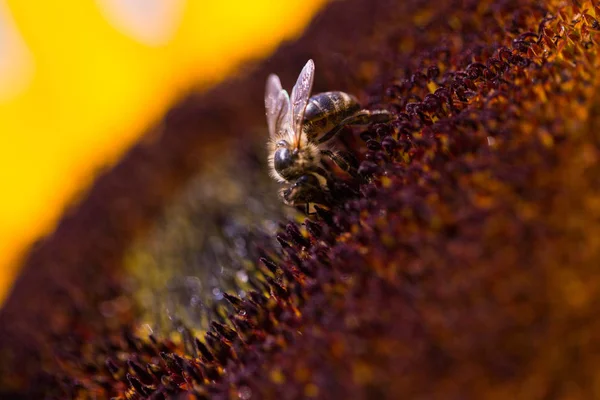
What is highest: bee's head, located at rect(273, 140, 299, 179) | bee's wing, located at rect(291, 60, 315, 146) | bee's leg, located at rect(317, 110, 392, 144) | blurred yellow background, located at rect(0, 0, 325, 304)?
blurred yellow background, located at rect(0, 0, 325, 304)

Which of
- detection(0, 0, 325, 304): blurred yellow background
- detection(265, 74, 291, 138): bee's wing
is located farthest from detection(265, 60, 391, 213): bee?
detection(0, 0, 325, 304): blurred yellow background

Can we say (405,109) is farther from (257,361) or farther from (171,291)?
(171,291)

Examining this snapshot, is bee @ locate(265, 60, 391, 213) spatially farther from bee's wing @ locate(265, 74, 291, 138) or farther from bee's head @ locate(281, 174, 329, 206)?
bee's wing @ locate(265, 74, 291, 138)

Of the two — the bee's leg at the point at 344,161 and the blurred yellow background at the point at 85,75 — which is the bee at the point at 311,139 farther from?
the blurred yellow background at the point at 85,75

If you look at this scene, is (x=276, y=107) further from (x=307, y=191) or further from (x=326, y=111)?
(x=307, y=191)

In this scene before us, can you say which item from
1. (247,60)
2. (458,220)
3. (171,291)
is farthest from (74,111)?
(458,220)

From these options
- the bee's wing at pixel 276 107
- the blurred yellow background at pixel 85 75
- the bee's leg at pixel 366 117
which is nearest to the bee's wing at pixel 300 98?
the bee's leg at pixel 366 117
